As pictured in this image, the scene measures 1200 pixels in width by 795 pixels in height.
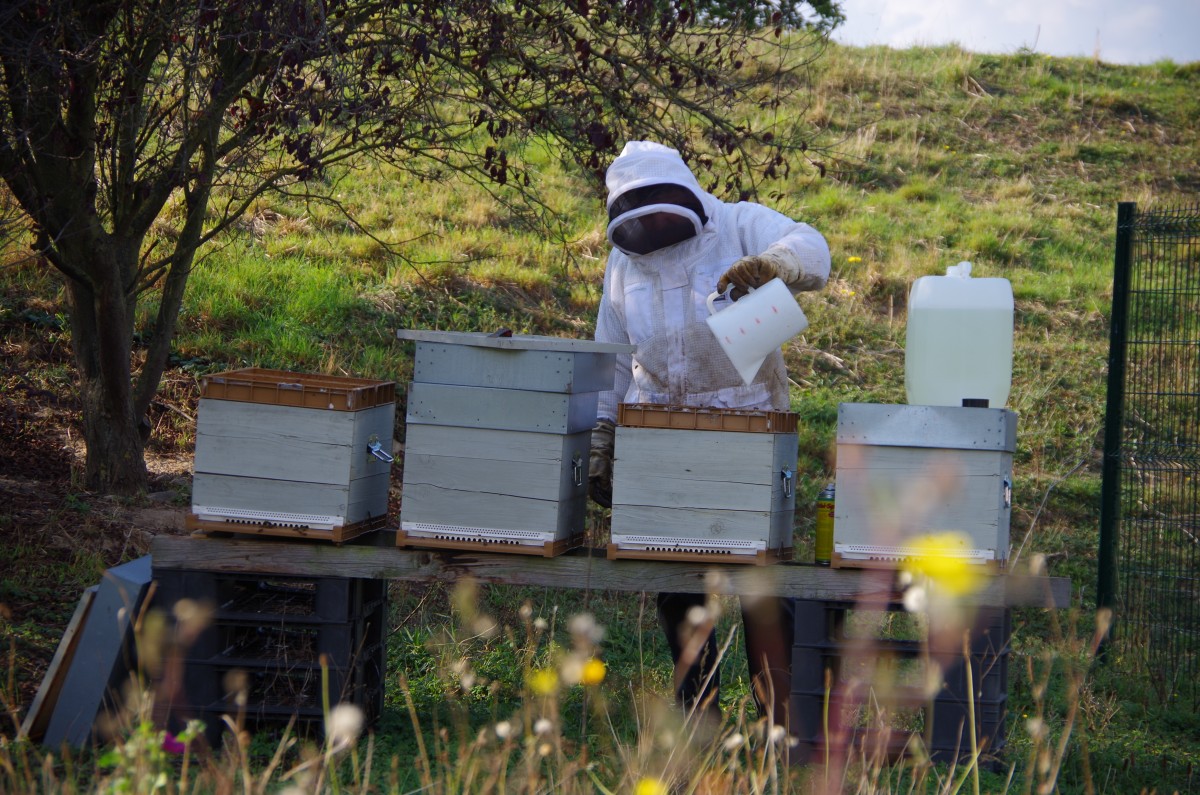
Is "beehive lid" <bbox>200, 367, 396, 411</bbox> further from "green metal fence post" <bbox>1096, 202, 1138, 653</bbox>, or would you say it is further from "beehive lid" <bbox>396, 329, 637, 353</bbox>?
"green metal fence post" <bbox>1096, 202, 1138, 653</bbox>

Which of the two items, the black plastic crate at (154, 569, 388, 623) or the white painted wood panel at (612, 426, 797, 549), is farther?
the black plastic crate at (154, 569, 388, 623)

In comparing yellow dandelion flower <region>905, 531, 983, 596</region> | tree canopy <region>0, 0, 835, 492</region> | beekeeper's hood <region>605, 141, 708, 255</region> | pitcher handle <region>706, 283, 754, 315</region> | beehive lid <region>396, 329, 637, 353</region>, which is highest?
tree canopy <region>0, 0, 835, 492</region>

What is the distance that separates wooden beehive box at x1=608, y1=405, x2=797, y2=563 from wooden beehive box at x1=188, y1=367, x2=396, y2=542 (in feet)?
2.82

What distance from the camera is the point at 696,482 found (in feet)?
11.7

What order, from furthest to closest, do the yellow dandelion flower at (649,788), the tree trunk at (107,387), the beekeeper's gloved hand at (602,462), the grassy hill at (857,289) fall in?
the tree trunk at (107,387)
the grassy hill at (857,289)
the beekeeper's gloved hand at (602,462)
the yellow dandelion flower at (649,788)

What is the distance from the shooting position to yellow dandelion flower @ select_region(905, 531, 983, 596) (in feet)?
11.2

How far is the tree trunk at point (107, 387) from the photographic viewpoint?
5828 millimetres

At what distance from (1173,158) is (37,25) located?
46.4 ft

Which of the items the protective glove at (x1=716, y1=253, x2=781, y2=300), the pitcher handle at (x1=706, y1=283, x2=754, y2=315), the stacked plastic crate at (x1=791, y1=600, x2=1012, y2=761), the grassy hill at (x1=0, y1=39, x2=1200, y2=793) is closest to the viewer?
the stacked plastic crate at (x1=791, y1=600, x2=1012, y2=761)

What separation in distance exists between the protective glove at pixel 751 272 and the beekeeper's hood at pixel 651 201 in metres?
0.27

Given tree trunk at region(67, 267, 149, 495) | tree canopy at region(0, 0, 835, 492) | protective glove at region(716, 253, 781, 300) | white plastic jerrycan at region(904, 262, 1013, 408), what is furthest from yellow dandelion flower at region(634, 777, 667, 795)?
tree trunk at region(67, 267, 149, 495)

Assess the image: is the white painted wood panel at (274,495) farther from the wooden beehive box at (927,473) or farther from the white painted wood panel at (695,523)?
the wooden beehive box at (927,473)

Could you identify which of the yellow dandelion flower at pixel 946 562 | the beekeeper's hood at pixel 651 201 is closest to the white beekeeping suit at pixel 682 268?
the beekeeper's hood at pixel 651 201

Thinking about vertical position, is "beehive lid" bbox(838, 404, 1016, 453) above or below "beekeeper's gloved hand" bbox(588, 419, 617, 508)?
above
